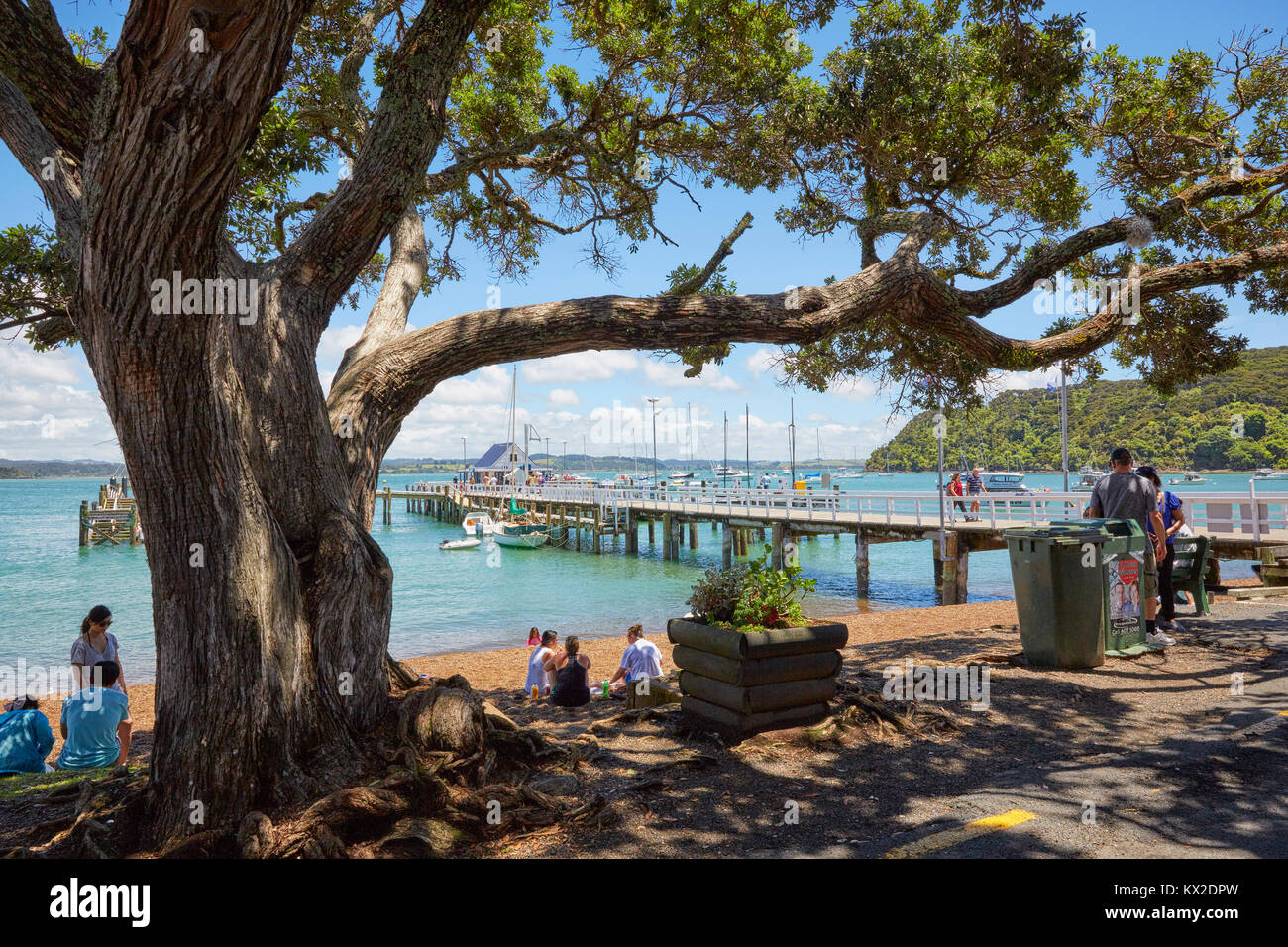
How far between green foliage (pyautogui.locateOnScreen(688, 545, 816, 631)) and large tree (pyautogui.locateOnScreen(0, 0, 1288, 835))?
1834 mm

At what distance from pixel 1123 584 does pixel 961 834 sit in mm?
5093

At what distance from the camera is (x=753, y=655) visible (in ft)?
16.8

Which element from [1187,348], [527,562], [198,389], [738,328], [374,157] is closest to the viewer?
[198,389]

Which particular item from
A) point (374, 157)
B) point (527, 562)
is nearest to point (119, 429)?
point (374, 157)

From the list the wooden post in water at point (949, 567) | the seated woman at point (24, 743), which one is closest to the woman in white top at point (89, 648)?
the seated woman at point (24, 743)

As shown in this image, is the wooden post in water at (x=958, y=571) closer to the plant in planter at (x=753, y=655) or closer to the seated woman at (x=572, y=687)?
the seated woman at (x=572, y=687)

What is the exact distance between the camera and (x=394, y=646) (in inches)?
802

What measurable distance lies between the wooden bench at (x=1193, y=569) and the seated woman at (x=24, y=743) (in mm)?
12434

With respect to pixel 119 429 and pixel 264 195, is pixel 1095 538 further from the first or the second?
pixel 264 195

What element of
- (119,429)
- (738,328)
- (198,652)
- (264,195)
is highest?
(264,195)

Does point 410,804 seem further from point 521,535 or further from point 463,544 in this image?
point 463,544

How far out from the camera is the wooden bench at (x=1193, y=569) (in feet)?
32.5

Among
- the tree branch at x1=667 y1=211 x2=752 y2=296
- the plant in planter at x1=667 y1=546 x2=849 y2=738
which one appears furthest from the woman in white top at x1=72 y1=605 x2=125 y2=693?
the tree branch at x1=667 y1=211 x2=752 y2=296
